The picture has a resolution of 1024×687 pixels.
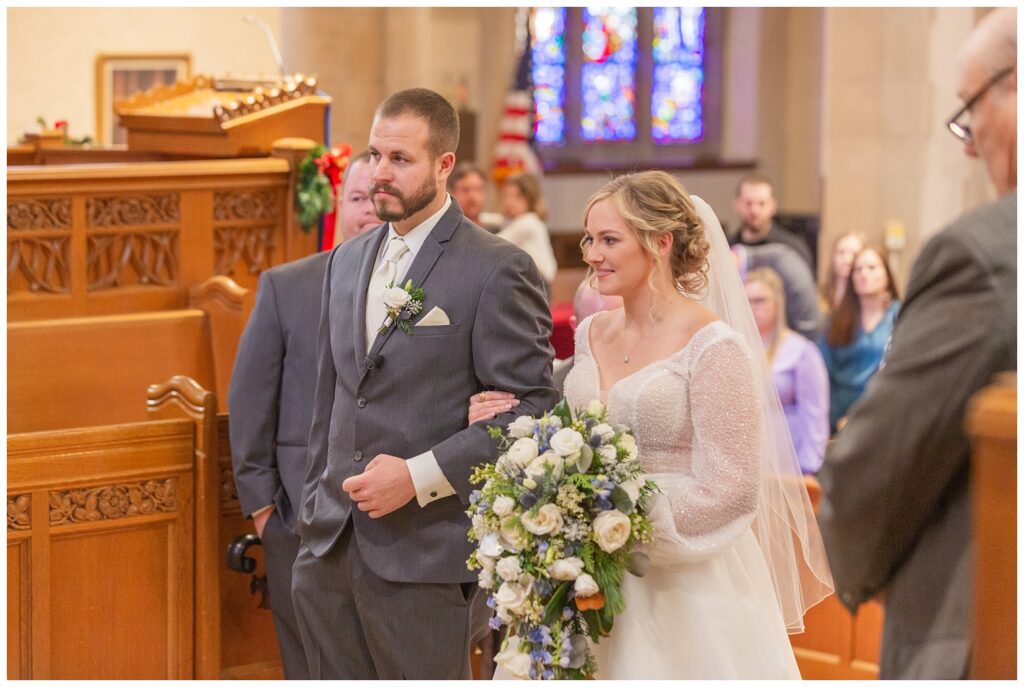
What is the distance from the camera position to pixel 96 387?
533cm

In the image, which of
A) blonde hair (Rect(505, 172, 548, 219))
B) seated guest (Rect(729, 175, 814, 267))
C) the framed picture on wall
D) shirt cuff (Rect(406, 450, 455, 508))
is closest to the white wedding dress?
shirt cuff (Rect(406, 450, 455, 508))

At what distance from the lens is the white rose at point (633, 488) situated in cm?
305

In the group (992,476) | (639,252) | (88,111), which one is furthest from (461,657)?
(88,111)

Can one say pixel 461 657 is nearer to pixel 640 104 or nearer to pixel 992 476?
pixel 992 476

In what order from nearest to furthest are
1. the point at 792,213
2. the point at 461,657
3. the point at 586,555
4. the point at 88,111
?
1. the point at 586,555
2. the point at 461,657
3. the point at 88,111
4. the point at 792,213

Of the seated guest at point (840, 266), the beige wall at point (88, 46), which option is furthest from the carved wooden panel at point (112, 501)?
the beige wall at point (88, 46)

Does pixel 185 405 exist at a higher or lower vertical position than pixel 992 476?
lower

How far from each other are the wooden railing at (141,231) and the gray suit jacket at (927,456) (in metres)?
4.06

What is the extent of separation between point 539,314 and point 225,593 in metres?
1.78

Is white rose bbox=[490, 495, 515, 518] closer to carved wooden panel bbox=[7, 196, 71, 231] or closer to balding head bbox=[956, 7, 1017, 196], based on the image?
balding head bbox=[956, 7, 1017, 196]

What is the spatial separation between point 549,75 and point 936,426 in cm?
1633

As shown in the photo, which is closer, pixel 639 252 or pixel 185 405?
pixel 639 252

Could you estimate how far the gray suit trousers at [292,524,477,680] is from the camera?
3447mm

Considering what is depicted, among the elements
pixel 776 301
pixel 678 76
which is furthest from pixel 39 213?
pixel 678 76
